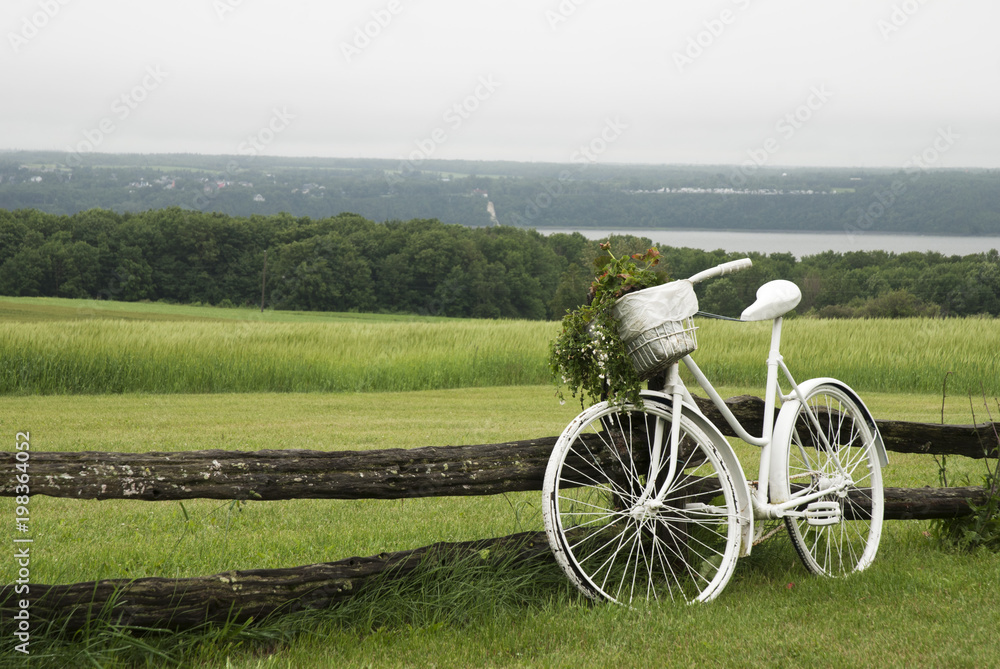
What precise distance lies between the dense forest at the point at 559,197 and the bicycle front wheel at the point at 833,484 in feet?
93.3

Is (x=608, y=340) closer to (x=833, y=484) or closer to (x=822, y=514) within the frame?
(x=822, y=514)

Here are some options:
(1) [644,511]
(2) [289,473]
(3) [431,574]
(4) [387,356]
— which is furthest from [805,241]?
(2) [289,473]

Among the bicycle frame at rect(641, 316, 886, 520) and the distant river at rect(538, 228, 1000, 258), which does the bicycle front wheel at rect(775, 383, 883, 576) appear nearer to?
the bicycle frame at rect(641, 316, 886, 520)

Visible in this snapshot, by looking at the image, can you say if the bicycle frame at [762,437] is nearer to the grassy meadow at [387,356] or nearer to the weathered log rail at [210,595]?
the weathered log rail at [210,595]

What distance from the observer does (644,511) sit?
3641mm

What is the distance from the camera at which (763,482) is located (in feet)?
12.9

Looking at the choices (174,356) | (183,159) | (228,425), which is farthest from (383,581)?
(183,159)

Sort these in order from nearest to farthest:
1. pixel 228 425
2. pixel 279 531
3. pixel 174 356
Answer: pixel 279 531 < pixel 228 425 < pixel 174 356

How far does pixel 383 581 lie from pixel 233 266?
2122 inches

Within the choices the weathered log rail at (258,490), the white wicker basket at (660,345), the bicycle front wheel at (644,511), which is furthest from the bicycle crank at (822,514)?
the weathered log rail at (258,490)

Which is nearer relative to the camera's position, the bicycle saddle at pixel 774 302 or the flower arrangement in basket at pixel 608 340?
the flower arrangement in basket at pixel 608 340

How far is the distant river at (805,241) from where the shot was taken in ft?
126

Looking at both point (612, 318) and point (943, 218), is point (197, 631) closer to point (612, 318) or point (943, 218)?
point (612, 318)

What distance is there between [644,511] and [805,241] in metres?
46.4
